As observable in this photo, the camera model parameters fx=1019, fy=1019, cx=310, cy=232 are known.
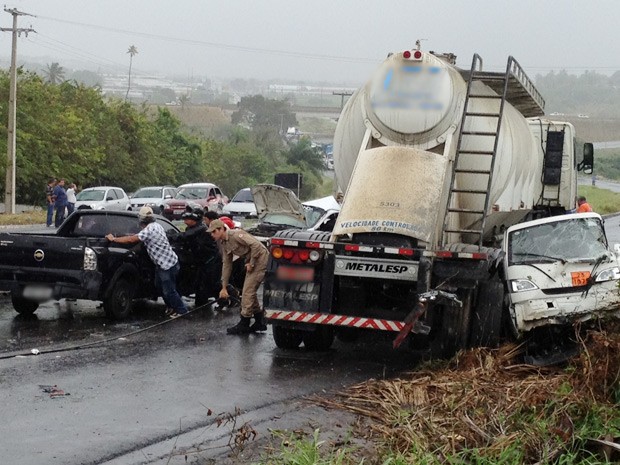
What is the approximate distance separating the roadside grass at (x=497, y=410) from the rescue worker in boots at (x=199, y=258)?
17.6 feet

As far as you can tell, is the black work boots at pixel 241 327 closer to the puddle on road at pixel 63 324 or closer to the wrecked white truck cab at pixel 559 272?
the puddle on road at pixel 63 324

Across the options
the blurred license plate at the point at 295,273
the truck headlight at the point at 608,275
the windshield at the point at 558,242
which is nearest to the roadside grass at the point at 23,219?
the blurred license plate at the point at 295,273

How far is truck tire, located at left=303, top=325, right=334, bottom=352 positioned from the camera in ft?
39.2

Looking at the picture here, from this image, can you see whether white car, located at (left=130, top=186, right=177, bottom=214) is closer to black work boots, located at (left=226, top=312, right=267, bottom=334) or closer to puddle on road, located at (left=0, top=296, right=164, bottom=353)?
puddle on road, located at (left=0, top=296, right=164, bottom=353)

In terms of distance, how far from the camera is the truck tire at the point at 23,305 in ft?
44.4

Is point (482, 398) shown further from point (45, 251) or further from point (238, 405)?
point (45, 251)

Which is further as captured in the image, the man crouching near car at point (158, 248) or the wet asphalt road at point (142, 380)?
the man crouching near car at point (158, 248)

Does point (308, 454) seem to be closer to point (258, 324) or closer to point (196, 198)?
point (258, 324)

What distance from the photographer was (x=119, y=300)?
45.4 feet

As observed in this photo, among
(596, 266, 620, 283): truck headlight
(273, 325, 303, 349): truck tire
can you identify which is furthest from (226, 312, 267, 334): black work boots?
(596, 266, 620, 283): truck headlight

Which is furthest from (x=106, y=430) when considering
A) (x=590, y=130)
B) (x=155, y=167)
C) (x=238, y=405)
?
(x=590, y=130)

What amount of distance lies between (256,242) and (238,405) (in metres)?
4.17

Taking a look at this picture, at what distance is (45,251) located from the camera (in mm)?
13297

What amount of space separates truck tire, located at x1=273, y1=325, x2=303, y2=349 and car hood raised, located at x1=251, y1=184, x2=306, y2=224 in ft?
34.3
